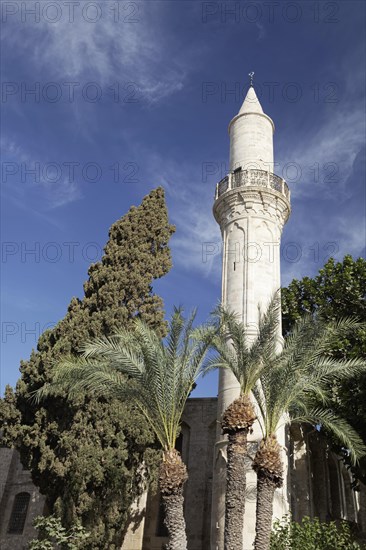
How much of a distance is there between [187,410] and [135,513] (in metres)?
4.43

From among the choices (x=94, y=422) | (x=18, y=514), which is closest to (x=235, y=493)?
(x=94, y=422)

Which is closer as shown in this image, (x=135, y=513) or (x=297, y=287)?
(x=135, y=513)

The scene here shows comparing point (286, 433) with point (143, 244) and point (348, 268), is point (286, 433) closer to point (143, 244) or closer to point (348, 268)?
point (348, 268)

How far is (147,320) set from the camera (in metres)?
18.9

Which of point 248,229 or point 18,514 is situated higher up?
point 248,229

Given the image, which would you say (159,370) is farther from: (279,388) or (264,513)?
(264,513)

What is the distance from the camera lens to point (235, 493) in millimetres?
12695

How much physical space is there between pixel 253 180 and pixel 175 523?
42.7ft

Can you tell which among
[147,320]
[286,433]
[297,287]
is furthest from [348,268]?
[147,320]

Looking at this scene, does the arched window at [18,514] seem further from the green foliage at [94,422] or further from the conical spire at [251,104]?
the conical spire at [251,104]

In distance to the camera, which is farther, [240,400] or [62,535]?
[62,535]

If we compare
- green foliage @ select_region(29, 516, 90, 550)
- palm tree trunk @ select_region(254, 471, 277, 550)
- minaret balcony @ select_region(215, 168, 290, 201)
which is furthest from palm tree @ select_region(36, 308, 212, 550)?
minaret balcony @ select_region(215, 168, 290, 201)

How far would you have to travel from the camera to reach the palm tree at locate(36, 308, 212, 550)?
1234 centimetres

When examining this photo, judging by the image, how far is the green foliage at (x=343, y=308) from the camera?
1748 cm
